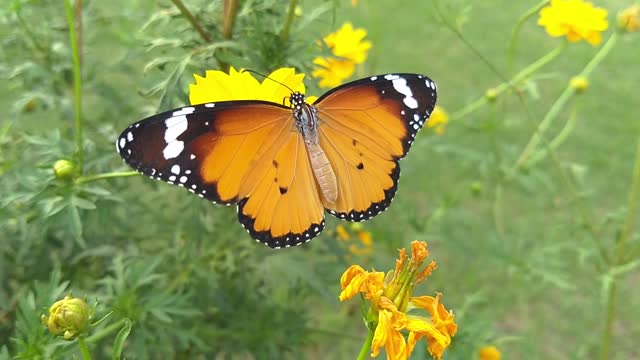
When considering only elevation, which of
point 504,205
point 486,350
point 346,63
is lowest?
point 504,205

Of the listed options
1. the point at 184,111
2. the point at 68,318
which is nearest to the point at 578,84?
the point at 184,111

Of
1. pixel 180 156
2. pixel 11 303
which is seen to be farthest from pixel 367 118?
pixel 11 303

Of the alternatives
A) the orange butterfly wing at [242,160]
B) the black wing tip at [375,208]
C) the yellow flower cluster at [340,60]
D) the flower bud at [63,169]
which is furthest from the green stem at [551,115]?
the flower bud at [63,169]

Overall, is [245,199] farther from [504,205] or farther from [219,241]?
[504,205]

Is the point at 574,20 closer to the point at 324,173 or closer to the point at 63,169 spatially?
the point at 324,173

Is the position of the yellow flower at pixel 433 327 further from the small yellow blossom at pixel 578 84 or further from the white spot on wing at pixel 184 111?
the small yellow blossom at pixel 578 84

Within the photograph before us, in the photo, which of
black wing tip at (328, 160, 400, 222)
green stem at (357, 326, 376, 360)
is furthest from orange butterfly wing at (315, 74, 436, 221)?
green stem at (357, 326, 376, 360)
